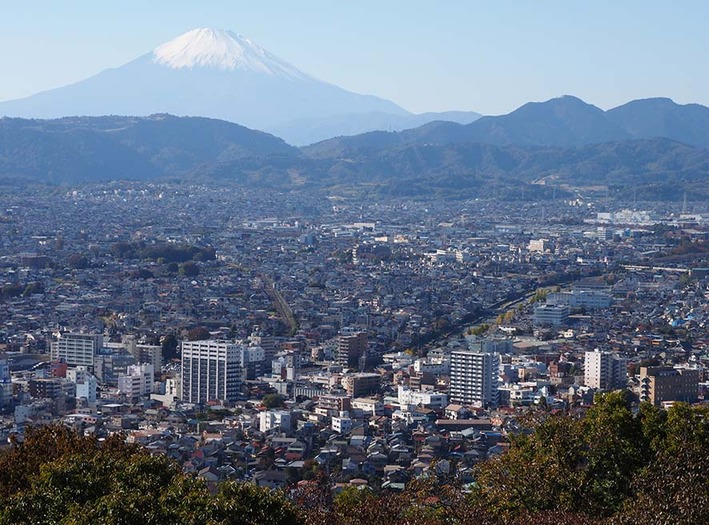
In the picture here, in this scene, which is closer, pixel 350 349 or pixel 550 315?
pixel 350 349

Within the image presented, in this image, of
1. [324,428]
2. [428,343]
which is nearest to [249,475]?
[324,428]

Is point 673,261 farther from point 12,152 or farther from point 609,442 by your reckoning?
point 12,152

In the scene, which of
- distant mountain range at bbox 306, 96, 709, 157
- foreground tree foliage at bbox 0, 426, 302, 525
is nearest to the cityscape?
foreground tree foliage at bbox 0, 426, 302, 525

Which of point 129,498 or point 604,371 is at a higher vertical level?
point 129,498

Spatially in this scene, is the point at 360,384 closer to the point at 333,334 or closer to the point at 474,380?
the point at 474,380

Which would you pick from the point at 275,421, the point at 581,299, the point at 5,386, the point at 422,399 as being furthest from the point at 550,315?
the point at 5,386

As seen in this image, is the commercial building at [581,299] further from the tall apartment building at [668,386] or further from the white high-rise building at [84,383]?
the white high-rise building at [84,383]
